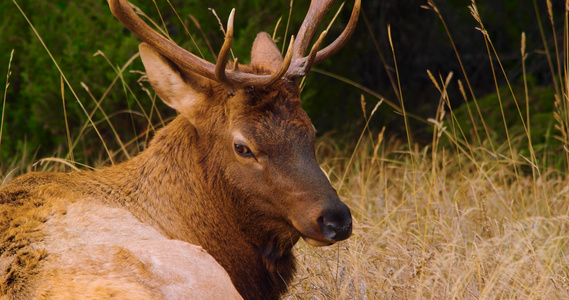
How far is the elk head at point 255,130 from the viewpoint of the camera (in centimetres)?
358

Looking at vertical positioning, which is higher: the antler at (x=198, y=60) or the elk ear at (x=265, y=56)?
the antler at (x=198, y=60)

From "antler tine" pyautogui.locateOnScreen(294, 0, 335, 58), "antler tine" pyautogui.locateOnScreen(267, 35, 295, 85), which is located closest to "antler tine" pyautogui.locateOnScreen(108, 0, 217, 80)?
"antler tine" pyautogui.locateOnScreen(267, 35, 295, 85)

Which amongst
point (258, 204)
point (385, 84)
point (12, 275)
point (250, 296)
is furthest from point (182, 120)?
point (385, 84)

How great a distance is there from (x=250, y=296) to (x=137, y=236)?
77 centimetres

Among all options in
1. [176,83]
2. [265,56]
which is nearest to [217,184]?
[176,83]

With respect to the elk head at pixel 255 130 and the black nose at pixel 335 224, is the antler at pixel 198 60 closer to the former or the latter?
the elk head at pixel 255 130

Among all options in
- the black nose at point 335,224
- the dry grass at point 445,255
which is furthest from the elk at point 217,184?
the dry grass at point 445,255

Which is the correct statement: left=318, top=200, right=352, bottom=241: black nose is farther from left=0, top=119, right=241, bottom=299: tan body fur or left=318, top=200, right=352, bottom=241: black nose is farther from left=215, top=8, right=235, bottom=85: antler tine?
left=215, top=8, right=235, bottom=85: antler tine

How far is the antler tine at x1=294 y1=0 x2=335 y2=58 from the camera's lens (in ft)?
13.7

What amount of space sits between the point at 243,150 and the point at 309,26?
0.93 meters

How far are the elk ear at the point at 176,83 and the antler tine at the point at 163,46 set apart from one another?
7cm

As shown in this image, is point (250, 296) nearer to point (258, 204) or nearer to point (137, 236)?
point (258, 204)

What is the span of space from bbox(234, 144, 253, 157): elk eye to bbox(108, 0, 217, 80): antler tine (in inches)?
14.5

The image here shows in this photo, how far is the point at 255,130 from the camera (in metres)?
3.71
